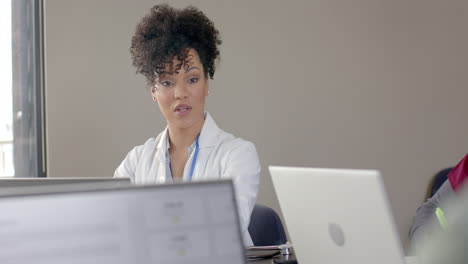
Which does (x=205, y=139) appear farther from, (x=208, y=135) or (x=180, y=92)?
(x=180, y=92)

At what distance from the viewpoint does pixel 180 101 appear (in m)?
2.46

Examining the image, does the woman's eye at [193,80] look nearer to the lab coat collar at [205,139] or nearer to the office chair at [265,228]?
the lab coat collar at [205,139]

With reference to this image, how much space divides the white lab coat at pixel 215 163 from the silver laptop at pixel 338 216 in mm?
734

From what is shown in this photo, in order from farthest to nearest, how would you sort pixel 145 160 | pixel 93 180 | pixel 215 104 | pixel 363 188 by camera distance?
1. pixel 215 104
2. pixel 145 160
3. pixel 93 180
4. pixel 363 188

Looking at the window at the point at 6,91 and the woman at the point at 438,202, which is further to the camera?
the window at the point at 6,91

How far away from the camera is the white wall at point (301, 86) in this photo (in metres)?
3.39

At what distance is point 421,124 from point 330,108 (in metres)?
0.57

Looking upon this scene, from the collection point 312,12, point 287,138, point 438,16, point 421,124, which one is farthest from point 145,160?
point 438,16

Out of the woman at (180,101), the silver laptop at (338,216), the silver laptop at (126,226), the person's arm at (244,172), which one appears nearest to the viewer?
the silver laptop at (126,226)

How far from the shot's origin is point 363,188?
1154 mm

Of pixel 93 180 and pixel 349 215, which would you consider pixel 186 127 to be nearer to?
pixel 93 180

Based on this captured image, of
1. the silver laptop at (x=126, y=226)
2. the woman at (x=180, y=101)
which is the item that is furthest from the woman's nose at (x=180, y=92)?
the silver laptop at (x=126, y=226)

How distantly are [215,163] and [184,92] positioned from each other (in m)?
0.32

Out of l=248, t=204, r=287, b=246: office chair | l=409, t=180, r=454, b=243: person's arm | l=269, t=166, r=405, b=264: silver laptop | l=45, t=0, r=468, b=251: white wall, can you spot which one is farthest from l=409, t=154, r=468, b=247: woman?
l=45, t=0, r=468, b=251: white wall
